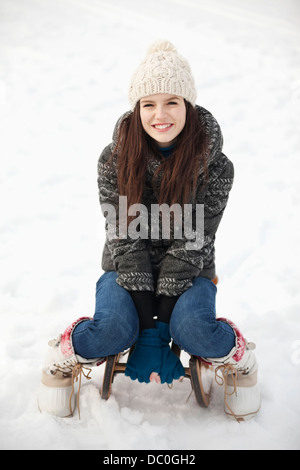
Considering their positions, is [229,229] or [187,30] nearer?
[229,229]

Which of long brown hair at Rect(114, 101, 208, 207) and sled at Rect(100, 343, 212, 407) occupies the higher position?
long brown hair at Rect(114, 101, 208, 207)

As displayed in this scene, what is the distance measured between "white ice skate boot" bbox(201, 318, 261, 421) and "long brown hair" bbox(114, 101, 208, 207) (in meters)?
0.51

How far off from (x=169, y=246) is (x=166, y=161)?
34 cm

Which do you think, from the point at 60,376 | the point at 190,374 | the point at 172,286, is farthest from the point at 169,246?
the point at 60,376

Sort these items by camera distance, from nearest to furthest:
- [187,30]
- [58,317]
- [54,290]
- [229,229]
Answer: [58,317] → [54,290] → [229,229] → [187,30]

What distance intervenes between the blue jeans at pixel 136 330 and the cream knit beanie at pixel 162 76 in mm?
726

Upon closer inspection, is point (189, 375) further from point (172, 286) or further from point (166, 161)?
point (166, 161)

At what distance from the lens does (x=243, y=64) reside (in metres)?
4.37

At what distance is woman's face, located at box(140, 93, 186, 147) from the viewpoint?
1.55 meters

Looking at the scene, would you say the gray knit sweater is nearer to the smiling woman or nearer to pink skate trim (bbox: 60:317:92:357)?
the smiling woman

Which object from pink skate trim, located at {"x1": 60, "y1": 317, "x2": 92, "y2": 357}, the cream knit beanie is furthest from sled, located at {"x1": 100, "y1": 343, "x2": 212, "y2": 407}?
the cream knit beanie

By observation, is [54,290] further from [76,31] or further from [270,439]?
[76,31]

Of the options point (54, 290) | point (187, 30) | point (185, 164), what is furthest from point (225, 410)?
point (187, 30)

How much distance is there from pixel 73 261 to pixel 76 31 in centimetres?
309
